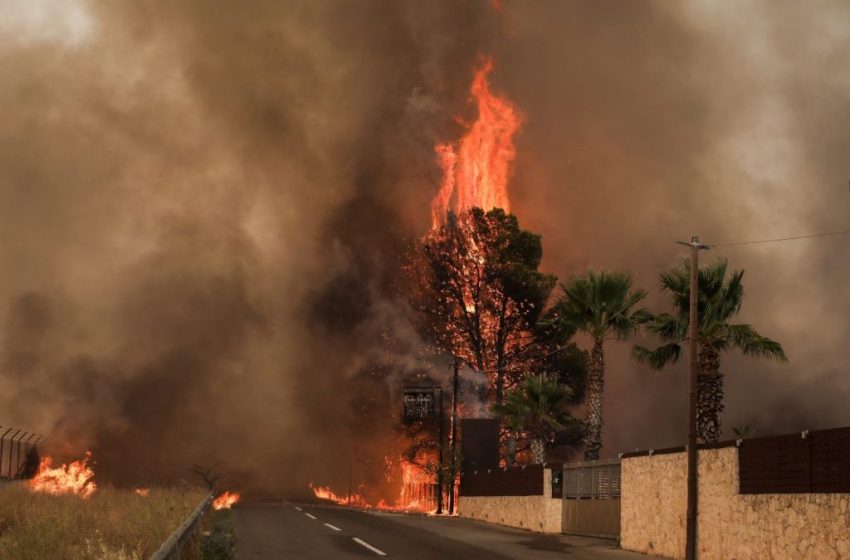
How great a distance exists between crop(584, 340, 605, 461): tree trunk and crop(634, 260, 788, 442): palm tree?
28.6 feet

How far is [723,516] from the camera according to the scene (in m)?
23.5

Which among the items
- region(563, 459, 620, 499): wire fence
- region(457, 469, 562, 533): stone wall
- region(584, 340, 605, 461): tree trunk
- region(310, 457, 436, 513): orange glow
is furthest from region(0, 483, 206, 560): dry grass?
region(310, 457, 436, 513): orange glow

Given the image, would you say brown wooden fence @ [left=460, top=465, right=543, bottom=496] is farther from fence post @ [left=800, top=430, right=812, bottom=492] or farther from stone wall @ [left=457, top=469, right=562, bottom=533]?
fence post @ [left=800, top=430, right=812, bottom=492]

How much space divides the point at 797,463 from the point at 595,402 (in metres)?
25.7

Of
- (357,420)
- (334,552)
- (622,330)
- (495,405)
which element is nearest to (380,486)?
(357,420)

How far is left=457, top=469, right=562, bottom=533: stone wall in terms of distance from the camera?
127ft

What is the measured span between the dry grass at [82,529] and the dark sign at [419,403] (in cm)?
4660

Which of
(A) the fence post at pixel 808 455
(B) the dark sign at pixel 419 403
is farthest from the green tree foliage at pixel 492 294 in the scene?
(A) the fence post at pixel 808 455

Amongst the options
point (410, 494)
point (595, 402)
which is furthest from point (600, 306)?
point (410, 494)

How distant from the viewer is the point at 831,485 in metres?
18.6

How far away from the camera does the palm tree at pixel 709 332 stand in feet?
112

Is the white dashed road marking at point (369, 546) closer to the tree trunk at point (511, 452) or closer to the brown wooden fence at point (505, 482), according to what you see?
the brown wooden fence at point (505, 482)

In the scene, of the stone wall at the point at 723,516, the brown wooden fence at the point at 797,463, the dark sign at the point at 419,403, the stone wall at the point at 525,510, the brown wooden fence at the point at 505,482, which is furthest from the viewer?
the dark sign at the point at 419,403

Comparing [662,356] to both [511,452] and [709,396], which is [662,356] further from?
[511,452]
